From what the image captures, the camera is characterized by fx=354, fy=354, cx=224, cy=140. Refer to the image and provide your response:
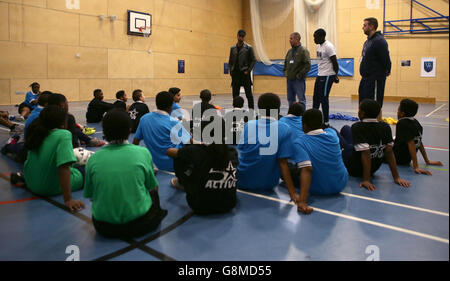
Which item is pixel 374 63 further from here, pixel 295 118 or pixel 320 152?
pixel 320 152

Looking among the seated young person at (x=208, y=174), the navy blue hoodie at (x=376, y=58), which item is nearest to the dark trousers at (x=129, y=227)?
the seated young person at (x=208, y=174)

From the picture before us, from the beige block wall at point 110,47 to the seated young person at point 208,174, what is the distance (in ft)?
32.3

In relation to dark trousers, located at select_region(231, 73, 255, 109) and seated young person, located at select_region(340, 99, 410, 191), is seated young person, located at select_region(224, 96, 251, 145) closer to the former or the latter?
seated young person, located at select_region(340, 99, 410, 191)

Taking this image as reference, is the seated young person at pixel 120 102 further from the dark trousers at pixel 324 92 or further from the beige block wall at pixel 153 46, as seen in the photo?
the beige block wall at pixel 153 46

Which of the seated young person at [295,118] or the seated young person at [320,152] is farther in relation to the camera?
the seated young person at [295,118]

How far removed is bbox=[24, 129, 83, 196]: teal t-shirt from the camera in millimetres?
2672

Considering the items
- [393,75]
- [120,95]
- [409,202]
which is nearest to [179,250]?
[409,202]

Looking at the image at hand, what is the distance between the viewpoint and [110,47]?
12.7m

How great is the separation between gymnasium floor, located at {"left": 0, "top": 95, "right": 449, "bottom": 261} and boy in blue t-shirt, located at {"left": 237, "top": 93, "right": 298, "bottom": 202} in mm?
140

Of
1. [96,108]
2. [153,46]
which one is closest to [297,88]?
[96,108]

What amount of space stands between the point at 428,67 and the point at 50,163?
45.7ft

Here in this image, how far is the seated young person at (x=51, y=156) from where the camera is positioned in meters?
2.67
